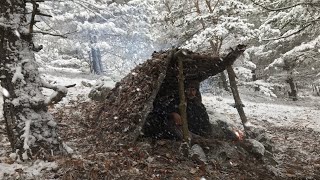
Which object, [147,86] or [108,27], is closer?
[147,86]

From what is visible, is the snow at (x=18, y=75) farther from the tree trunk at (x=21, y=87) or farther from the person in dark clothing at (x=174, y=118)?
the person in dark clothing at (x=174, y=118)

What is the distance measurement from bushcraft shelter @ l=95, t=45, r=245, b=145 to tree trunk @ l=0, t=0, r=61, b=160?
1.91 metres

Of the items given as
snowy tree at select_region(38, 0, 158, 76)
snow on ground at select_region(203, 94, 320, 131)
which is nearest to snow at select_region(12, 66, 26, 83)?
snow on ground at select_region(203, 94, 320, 131)

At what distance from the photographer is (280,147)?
9.90 meters

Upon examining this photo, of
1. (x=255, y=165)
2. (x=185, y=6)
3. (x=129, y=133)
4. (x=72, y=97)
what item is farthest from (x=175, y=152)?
(x=185, y=6)

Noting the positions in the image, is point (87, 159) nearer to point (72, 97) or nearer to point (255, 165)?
point (255, 165)

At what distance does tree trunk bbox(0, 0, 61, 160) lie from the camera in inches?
218

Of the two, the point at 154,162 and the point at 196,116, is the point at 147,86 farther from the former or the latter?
the point at 196,116

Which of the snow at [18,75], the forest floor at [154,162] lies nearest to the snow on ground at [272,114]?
the forest floor at [154,162]

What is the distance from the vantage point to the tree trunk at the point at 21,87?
554 cm

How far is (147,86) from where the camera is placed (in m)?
7.92

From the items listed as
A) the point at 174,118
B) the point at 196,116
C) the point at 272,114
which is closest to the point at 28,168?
the point at 174,118

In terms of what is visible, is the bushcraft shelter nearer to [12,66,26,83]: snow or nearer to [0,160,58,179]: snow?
[0,160,58,179]: snow

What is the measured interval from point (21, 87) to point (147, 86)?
10.2ft
